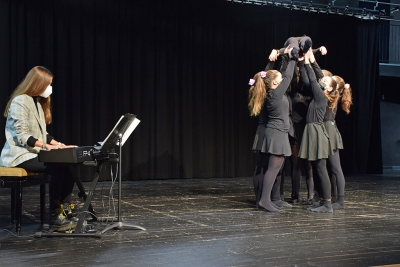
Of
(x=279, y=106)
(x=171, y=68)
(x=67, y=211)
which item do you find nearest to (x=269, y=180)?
(x=279, y=106)

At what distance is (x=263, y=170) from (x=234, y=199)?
90 centimetres

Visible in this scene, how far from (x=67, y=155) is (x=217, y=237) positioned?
3.87 feet

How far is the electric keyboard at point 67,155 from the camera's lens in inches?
145

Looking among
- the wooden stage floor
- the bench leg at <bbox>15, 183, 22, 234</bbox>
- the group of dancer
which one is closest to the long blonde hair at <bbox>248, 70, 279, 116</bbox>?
the group of dancer

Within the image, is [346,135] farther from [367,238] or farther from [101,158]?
[101,158]

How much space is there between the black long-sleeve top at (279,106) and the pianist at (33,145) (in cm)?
199

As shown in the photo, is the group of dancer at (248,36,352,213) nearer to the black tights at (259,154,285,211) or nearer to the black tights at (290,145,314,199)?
the black tights at (259,154,285,211)

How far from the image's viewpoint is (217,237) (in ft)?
12.8

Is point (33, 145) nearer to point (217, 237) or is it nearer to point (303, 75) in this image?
point (217, 237)

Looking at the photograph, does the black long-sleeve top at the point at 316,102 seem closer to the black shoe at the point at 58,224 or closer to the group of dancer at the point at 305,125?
the group of dancer at the point at 305,125

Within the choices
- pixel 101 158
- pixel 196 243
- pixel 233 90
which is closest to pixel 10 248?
pixel 101 158

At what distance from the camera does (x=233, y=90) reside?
30.6 ft

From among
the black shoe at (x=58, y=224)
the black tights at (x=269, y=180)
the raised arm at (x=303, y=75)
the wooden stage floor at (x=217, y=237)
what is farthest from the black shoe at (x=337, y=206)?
the black shoe at (x=58, y=224)

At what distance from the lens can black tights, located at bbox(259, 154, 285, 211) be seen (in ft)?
16.7
